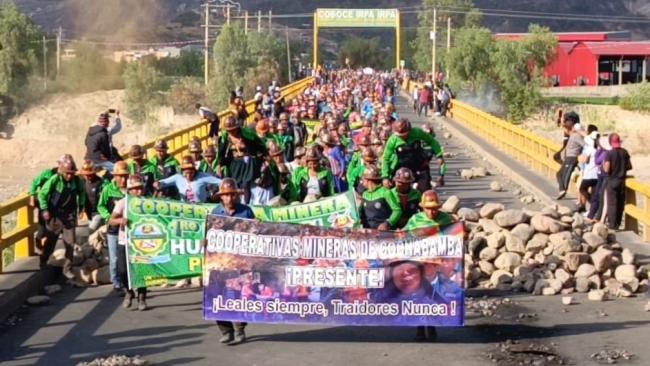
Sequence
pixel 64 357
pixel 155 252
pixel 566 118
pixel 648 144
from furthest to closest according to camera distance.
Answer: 1. pixel 648 144
2. pixel 566 118
3. pixel 155 252
4. pixel 64 357

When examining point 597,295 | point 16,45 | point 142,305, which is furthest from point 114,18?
point 597,295

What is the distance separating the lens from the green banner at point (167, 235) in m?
13.0

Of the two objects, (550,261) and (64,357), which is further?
(550,261)

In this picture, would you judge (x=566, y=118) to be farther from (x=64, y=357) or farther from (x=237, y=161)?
(x=64, y=357)

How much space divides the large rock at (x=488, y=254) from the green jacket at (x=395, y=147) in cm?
126

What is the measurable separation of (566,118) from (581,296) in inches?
319

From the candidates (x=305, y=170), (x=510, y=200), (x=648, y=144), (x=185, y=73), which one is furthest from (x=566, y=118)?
(x=185, y=73)

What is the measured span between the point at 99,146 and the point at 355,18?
288 feet

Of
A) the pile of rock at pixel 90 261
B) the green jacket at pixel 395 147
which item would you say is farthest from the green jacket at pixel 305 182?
the pile of rock at pixel 90 261

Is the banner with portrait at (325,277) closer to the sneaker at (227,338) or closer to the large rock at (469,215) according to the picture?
the sneaker at (227,338)

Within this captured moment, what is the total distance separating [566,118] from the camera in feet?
70.9

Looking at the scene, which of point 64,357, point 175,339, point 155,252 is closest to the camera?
point 64,357

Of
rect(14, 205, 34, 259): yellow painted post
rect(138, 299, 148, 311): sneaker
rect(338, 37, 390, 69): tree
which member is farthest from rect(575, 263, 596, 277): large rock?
rect(338, 37, 390, 69): tree

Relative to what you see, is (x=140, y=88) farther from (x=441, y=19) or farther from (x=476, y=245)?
(x=476, y=245)
